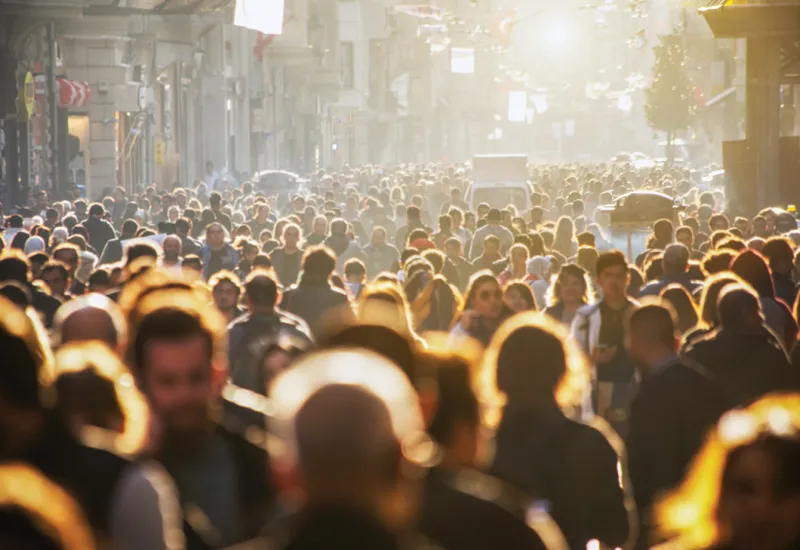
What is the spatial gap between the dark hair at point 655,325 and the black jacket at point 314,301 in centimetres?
416

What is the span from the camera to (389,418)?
3209 mm

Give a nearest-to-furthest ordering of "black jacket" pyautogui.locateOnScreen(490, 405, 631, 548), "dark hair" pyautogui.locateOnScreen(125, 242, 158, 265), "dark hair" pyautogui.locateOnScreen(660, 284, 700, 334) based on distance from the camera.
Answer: "black jacket" pyautogui.locateOnScreen(490, 405, 631, 548)
"dark hair" pyautogui.locateOnScreen(660, 284, 700, 334)
"dark hair" pyautogui.locateOnScreen(125, 242, 158, 265)

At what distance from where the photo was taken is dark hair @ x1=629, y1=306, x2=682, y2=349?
814 cm

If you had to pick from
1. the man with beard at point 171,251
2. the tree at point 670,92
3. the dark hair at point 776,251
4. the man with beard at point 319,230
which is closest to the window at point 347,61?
the tree at point 670,92

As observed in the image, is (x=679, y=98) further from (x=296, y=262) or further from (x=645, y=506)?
(x=645, y=506)

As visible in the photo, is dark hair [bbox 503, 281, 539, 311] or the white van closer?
dark hair [bbox 503, 281, 539, 311]

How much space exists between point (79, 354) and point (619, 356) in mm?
5067

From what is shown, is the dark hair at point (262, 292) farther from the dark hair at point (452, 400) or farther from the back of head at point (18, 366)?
the back of head at point (18, 366)

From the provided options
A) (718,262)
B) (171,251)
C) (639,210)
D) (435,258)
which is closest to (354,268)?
(435,258)

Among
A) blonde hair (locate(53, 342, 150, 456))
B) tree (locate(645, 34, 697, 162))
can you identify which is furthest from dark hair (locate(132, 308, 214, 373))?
tree (locate(645, 34, 697, 162))

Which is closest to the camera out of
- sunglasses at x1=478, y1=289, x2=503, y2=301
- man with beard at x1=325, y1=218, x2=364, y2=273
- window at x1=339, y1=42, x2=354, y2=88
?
sunglasses at x1=478, y1=289, x2=503, y2=301

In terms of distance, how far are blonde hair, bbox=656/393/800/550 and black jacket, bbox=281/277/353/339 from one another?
8400 millimetres

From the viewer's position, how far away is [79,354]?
6.00 metres

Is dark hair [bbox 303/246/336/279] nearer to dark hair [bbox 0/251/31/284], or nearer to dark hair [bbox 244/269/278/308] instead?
dark hair [bbox 0/251/31/284]
